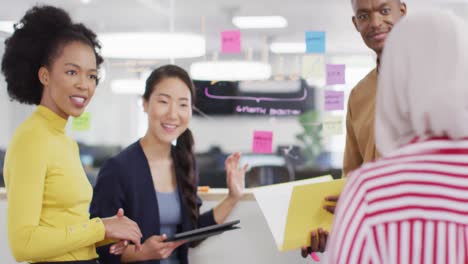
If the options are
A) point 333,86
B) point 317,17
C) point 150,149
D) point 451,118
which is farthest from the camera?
point 317,17

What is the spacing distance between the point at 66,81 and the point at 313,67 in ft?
6.91

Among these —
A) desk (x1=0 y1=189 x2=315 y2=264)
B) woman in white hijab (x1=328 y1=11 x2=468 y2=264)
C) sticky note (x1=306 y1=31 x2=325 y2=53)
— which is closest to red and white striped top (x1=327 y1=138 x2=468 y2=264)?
woman in white hijab (x1=328 y1=11 x2=468 y2=264)

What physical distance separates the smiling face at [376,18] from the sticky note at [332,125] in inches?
63.8

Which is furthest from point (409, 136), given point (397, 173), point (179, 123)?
point (179, 123)

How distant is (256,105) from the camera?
139 inches

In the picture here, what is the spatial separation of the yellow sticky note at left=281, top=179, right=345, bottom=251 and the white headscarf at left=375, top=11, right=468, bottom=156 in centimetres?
50

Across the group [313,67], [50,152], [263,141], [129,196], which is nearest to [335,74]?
[313,67]

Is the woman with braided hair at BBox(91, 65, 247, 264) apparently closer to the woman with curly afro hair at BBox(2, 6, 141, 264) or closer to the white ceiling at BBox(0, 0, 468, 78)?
the woman with curly afro hair at BBox(2, 6, 141, 264)

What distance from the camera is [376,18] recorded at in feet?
6.07

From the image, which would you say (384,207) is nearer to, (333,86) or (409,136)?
(409,136)

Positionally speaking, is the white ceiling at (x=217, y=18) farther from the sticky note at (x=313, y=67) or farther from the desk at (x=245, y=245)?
the desk at (x=245, y=245)

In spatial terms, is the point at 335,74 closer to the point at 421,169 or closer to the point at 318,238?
the point at 318,238

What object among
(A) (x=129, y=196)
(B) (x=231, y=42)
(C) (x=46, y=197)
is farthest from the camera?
(B) (x=231, y=42)

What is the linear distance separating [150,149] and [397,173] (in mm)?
1407
